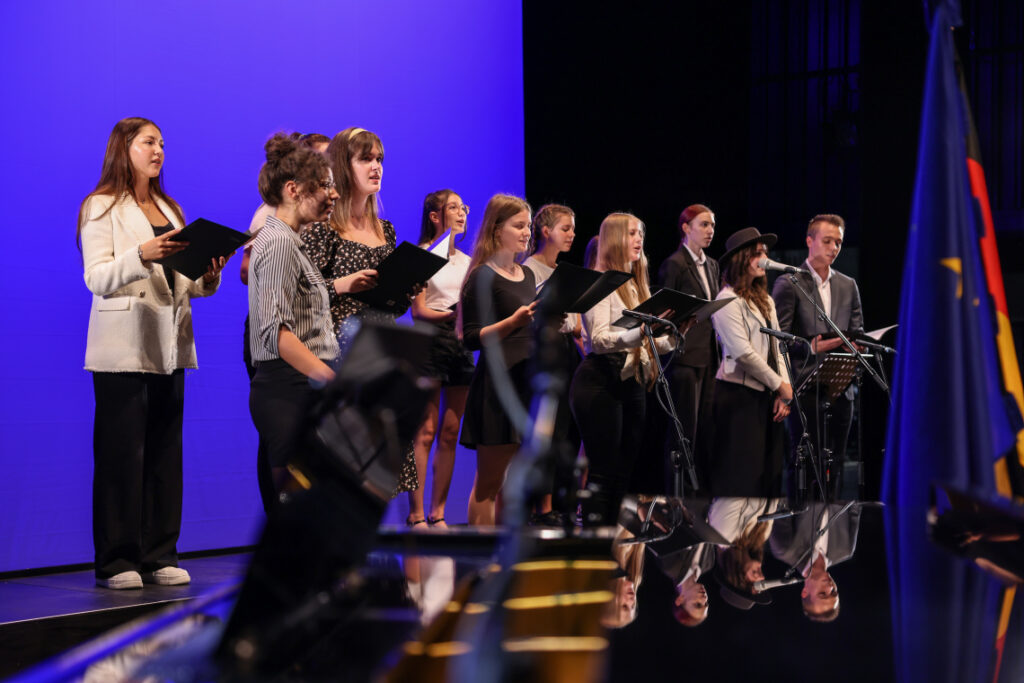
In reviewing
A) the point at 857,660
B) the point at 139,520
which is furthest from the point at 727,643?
the point at 139,520

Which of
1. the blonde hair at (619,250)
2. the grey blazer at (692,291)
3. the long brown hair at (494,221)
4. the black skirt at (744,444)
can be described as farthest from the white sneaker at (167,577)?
the grey blazer at (692,291)

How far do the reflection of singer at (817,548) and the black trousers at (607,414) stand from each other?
203 centimetres

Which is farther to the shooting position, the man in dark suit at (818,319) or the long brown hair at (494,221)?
the man in dark suit at (818,319)

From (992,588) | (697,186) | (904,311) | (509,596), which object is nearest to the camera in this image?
(509,596)

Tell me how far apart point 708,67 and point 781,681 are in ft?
20.5

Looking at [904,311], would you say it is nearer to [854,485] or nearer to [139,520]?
[139,520]

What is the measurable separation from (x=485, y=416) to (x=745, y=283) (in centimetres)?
174

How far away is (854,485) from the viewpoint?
5.97 m

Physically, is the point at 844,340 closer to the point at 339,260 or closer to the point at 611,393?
the point at 611,393

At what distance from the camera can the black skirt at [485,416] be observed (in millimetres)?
3641

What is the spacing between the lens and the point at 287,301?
109 inches

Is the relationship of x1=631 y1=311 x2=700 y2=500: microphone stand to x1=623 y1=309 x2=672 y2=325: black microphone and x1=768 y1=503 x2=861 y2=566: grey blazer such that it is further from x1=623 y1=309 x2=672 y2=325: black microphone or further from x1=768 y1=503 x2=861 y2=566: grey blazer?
x1=768 y1=503 x2=861 y2=566: grey blazer

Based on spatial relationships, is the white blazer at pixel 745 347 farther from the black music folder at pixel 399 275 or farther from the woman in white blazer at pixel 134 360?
the woman in white blazer at pixel 134 360

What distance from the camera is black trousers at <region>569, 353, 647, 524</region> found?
13.2ft
